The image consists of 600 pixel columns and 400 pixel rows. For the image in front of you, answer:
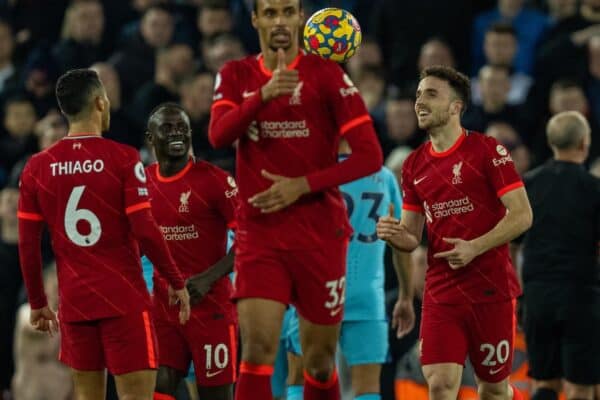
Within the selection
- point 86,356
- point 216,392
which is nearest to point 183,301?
point 86,356

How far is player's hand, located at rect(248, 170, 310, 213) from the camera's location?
6449 mm

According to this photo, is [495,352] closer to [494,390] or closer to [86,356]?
[494,390]

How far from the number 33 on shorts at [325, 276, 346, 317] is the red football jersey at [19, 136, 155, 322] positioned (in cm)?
98

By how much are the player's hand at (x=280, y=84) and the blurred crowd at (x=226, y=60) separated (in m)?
4.80

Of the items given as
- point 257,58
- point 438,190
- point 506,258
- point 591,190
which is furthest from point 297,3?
point 591,190

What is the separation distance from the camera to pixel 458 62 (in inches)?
534

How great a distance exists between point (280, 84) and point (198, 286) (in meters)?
1.88

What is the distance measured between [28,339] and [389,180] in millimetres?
Result: 3578

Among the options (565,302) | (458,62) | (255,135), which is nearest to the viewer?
(255,135)

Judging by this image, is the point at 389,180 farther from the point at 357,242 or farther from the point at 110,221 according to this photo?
the point at 110,221

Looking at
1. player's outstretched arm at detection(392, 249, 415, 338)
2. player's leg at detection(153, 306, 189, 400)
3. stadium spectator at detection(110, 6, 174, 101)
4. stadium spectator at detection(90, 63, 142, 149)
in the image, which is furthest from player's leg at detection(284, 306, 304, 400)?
stadium spectator at detection(110, 6, 174, 101)

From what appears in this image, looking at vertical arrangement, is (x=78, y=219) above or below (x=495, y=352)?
above

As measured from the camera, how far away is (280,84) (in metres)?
6.28

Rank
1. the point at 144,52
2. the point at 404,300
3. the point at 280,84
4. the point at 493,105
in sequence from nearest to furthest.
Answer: the point at 280,84 < the point at 404,300 < the point at 493,105 < the point at 144,52
